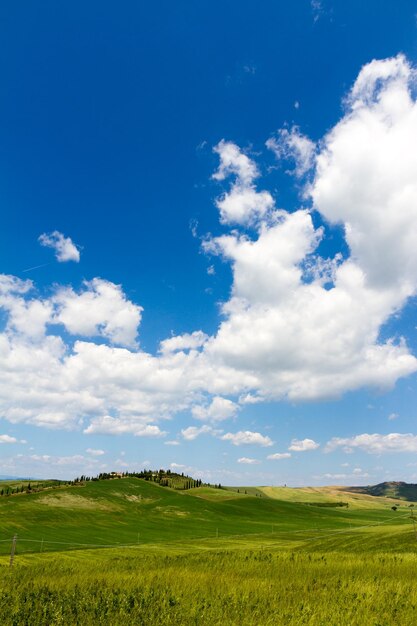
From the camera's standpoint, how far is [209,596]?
26.7 ft

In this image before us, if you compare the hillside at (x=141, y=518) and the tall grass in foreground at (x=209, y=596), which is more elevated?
the tall grass in foreground at (x=209, y=596)

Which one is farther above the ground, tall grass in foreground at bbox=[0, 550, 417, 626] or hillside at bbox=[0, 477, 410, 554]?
tall grass in foreground at bbox=[0, 550, 417, 626]

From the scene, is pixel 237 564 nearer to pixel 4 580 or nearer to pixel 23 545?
pixel 4 580

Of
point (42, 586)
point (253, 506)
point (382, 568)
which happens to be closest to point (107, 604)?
point (42, 586)

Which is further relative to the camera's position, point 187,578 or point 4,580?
point 187,578

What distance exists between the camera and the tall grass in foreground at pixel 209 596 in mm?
6582

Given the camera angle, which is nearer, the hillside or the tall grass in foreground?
the tall grass in foreground

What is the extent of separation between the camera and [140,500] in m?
137

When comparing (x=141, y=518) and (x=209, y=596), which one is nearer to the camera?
(x=209, y=596)

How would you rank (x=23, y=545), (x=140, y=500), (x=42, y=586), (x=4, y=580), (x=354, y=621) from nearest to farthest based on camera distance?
(x=354, y=621) < (x=42, y=586) < (x=4, y=580) < (x=23, y=545) < (x=140, y=500)

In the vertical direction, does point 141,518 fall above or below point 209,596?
below

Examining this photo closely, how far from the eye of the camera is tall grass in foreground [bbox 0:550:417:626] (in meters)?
6.58

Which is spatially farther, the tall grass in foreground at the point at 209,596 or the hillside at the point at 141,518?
the hillside at the point at 141,518

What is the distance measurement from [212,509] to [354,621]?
145 metres
